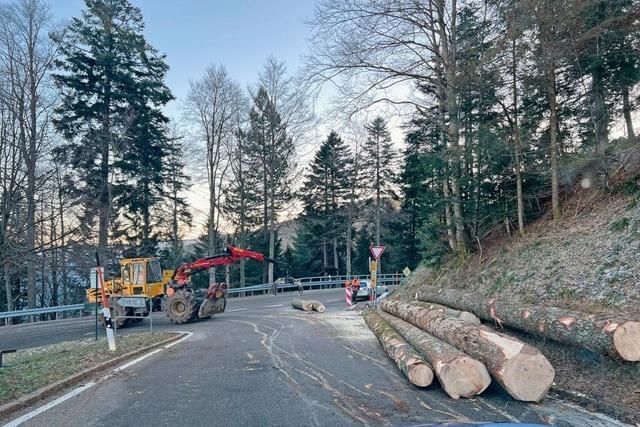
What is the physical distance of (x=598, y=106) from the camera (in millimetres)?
13555

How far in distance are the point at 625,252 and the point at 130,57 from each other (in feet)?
94.2

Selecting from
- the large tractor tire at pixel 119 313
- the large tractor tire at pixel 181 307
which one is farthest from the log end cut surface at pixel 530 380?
the large tractor tire at pixel 119 313

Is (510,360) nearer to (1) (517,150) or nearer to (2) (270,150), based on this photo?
(1) (517,150)

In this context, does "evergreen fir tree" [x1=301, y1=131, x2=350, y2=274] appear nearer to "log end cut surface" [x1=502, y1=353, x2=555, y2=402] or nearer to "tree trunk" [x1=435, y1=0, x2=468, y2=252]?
"tree trunk" [x1=435, y1=0, x2=468, y2=252]

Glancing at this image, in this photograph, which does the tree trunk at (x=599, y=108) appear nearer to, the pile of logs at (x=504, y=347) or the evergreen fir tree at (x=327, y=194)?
the pile of logs at (x=504, y=347)

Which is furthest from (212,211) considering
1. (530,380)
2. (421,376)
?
(530,380)

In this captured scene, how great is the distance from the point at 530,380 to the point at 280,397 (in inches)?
121

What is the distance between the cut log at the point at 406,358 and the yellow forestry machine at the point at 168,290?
936 centimetres

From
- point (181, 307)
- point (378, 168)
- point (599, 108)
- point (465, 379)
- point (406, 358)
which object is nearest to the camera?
point (465, 379)

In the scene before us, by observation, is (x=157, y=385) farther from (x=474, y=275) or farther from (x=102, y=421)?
(x=474, y=275)

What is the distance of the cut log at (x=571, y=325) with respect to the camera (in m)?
5.52

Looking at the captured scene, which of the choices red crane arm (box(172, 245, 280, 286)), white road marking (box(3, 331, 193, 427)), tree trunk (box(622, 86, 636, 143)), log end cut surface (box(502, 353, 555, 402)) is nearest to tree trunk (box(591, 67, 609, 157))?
tree trunk (box(622, 86, 636, 143))

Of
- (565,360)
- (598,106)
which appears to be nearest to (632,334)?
(565,360)

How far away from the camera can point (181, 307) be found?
17.5m
